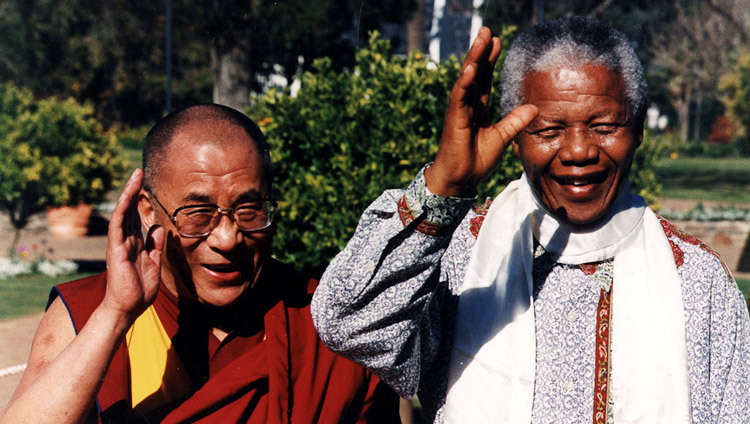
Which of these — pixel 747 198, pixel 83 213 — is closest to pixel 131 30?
pixel 83 213

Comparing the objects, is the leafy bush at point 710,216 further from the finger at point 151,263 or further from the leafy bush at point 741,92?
the finger at point 151,263

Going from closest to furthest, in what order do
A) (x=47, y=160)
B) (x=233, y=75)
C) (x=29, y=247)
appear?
(x=233, y=75)
(x=29, y=247)
(x=47, y=160)

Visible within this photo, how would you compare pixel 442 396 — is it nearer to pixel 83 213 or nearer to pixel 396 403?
pixel 396 403

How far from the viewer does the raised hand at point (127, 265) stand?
6.55 feet

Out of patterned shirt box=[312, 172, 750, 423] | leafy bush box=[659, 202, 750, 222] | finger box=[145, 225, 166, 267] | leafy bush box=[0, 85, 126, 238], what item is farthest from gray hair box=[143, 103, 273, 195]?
leafy bush box=[659, 202, 750, 222]

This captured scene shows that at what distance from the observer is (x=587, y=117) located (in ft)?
7.01

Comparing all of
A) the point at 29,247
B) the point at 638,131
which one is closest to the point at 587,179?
the point at 638,131

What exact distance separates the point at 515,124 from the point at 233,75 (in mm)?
9294

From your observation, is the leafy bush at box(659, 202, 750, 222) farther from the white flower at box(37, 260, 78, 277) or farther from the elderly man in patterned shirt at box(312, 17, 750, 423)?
the elderly man in patterned shirt at box(312, 17, 750, 423)

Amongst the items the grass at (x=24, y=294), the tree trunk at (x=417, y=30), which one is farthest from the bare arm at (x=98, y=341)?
the tree trunk at (x=417, y=30)

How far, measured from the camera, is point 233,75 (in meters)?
10.7

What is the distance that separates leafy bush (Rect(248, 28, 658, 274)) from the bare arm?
8.02ft

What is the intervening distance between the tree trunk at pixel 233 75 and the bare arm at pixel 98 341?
878cm

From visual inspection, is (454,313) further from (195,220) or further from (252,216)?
(195,220)
